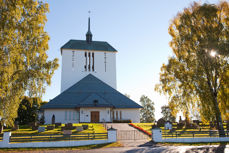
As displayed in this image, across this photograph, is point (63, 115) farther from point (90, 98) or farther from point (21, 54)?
point (21, 54)

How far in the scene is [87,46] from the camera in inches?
2066

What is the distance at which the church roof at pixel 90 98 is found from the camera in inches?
1423

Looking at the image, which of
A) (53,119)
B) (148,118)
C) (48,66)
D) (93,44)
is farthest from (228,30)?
(148,118)

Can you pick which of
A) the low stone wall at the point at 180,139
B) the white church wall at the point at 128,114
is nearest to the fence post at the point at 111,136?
the low stone wall at the point at 180,139

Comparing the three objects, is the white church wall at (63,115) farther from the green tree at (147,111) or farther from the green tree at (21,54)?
the green tree at (147,111)

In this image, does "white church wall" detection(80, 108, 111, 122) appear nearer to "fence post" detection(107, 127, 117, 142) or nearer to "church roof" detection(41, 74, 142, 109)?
"church roof" detection(41, 74, 142, 109)

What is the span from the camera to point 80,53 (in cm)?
5084

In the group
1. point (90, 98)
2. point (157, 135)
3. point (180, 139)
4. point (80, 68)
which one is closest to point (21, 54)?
point (157, 135)

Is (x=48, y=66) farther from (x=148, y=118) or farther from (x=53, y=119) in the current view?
(x=148, y=118)

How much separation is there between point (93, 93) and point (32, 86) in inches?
829

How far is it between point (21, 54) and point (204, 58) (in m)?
17.4

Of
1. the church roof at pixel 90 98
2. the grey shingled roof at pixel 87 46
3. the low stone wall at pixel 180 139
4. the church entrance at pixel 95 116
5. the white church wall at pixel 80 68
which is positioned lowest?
the low stone wall at pixel 180 139

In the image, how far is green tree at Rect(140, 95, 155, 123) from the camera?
241ft

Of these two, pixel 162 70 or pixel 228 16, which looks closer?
pixel 228 16
